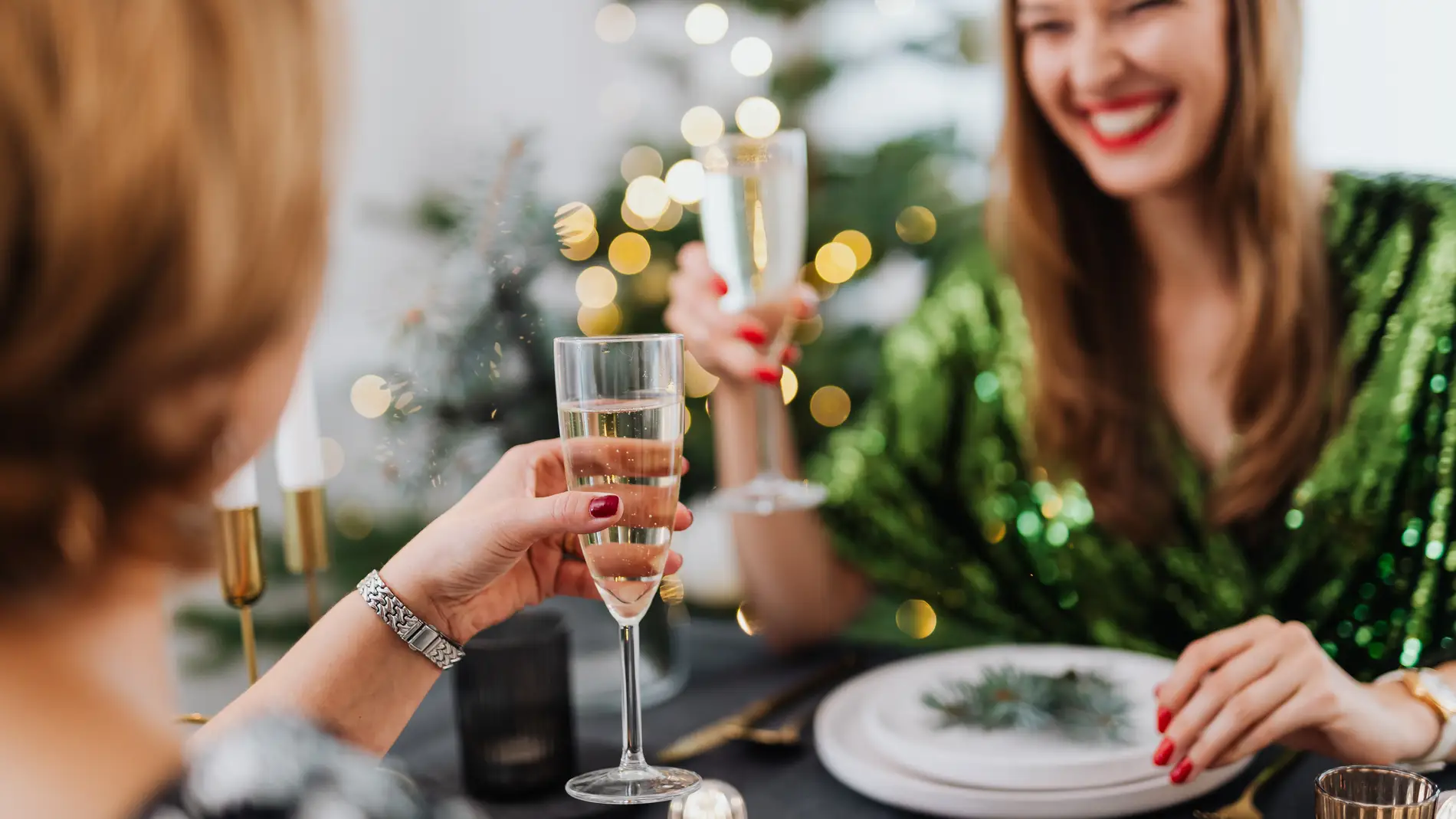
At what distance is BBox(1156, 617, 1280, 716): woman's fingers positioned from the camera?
0.83 meters

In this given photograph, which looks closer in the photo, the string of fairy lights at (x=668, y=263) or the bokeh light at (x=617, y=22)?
the string of fairy lights at (x=668, y=263)

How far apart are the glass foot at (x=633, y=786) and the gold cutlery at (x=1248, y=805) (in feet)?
1.21

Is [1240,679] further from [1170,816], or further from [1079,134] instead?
[1079,134]

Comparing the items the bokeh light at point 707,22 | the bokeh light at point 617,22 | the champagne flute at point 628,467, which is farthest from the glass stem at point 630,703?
the bokeh light at point 617,22

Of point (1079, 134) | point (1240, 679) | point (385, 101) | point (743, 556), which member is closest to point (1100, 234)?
point (1079, 134)

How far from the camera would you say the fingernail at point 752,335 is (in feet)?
3.98

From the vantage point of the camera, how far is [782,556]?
1535 millimetres

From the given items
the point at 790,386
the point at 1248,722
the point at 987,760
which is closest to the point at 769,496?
the point at 987,760

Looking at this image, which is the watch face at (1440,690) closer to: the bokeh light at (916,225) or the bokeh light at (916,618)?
the bokeh light at (916,618)

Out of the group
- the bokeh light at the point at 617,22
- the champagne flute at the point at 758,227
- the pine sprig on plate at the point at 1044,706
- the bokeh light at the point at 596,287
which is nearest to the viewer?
the pine sprig on plate at the point at 1044,706

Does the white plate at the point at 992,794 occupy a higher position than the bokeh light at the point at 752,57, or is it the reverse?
the bokeh light at the point at 752,57

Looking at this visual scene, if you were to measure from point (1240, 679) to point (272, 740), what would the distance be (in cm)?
67

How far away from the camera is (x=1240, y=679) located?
828 mm

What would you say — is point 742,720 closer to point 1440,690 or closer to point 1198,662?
point 1198,662
